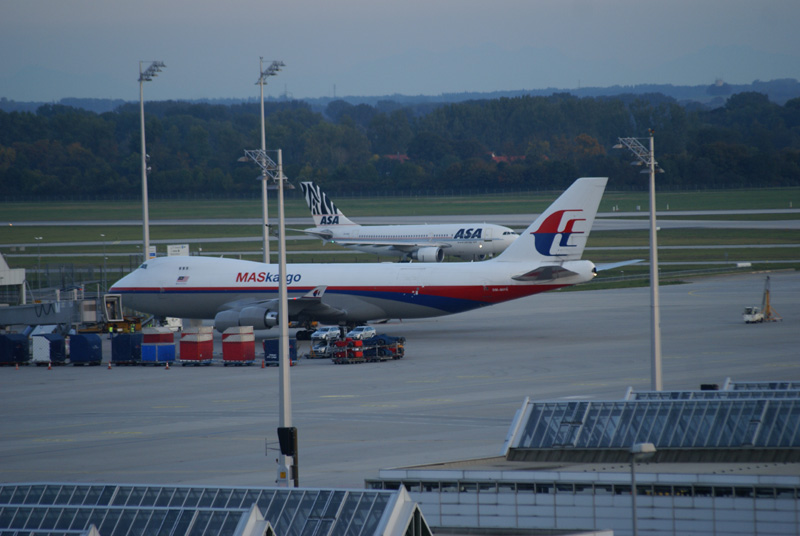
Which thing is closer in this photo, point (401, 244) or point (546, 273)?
point (546, 273)

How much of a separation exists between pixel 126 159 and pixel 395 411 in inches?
A: 6608

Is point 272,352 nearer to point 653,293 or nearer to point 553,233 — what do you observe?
point 553,233

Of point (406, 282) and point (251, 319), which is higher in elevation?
point (406, 282)

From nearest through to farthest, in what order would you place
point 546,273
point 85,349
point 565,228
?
point 85,349 → point 546,273 → point 565,228

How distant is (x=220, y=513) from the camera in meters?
16.0

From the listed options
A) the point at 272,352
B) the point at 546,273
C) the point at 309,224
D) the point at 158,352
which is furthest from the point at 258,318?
the point at 309,224

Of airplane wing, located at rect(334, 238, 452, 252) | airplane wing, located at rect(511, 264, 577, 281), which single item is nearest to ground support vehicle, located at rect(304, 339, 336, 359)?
airplane wing, located at rect(511, 264, 577, 281)

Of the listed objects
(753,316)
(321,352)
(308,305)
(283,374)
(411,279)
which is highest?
(283,374)

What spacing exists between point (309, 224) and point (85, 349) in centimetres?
8922

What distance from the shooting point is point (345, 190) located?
18500 cm

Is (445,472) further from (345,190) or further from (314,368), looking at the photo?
(345,190)

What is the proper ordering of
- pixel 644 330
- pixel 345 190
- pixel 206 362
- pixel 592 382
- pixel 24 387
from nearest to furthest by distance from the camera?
pixel 592 382
pixel 24 387
pixel 206 362
pixel 644 330
pixel 345 190

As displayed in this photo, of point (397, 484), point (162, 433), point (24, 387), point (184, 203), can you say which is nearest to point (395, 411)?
point (162, 433)

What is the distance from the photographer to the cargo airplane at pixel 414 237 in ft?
304
